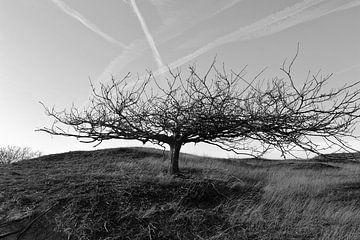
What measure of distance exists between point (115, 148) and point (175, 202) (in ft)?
33.5

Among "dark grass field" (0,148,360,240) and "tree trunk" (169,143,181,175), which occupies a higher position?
"tree trunk" (169,143,181,175)

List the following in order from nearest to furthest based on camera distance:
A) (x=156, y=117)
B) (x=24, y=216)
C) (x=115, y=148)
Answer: (x=24, y=216) → (x=156, y=117) → (x=115, y=148)

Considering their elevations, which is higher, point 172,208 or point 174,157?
point 174,157

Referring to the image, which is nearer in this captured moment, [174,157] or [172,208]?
[172,208]

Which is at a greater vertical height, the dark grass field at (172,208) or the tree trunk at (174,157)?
the tree trunk at (174,157)

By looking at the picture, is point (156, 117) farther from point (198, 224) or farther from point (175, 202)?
point (198, 224)

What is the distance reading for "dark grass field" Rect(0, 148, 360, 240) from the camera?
6.62 meters

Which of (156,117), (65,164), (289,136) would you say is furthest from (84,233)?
(65,164)

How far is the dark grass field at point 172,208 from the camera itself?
6617mm

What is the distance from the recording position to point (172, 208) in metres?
7.42

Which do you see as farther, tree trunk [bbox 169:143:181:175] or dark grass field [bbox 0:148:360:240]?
tree trunk [bbox 169:143:181:175]

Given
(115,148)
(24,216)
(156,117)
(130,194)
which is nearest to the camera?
(24,216)

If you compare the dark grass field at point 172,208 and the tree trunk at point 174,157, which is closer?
the dark grass field at point 172,208

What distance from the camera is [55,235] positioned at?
22.2 ft
